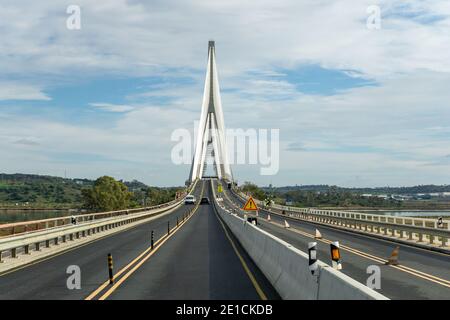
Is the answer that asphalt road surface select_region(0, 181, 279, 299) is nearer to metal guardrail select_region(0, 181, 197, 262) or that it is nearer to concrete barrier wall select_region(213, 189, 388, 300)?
concrete barrier wall select_region(213, 189, 388, 300)

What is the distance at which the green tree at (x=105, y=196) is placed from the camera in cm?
18662

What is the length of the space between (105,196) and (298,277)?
179 metres

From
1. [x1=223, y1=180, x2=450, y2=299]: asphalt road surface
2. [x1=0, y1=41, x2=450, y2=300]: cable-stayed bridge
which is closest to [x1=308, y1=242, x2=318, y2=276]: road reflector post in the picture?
[x1=0, y1=41, x2=450, y2=300]: cable-stayed bridge

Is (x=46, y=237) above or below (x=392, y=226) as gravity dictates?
above

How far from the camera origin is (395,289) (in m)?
14.7

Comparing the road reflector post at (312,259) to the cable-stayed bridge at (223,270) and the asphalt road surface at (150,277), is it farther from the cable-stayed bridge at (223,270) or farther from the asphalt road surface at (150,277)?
the asphalt road surface at (150,277)

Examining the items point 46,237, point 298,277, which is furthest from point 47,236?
point 298,277

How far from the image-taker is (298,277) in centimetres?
1206

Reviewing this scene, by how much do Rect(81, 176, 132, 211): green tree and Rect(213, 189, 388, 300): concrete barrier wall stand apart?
169 meters

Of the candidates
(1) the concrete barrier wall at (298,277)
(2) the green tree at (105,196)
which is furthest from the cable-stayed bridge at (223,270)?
(2) the green tree at (105,196)

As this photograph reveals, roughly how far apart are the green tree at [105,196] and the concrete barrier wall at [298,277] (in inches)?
6643

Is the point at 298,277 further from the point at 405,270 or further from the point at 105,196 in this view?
the point at 105,196

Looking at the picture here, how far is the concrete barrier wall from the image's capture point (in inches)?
316
